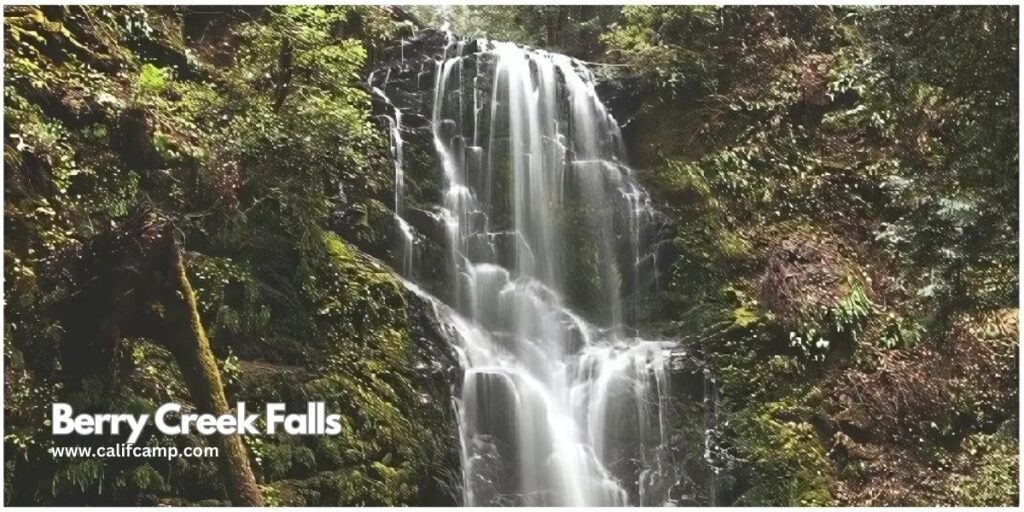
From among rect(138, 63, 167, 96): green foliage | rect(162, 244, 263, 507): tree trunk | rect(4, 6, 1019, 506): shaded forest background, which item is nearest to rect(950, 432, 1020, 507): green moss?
rect(4, 6, 1019, 506): shaded forest background

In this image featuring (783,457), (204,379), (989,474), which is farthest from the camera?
(783,457)

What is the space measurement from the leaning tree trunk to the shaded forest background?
26 mm

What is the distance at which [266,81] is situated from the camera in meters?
7.26

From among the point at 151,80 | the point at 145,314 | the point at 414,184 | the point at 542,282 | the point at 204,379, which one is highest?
the point at 151,80

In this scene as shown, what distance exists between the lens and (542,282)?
7.39 metres

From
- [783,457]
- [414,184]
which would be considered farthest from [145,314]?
[783,457]

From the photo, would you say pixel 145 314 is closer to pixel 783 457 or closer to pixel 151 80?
pixel 151 80

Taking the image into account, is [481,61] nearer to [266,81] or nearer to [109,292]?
[266,81]

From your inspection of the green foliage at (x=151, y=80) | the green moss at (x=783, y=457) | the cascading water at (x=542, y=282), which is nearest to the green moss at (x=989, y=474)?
the green moss at (x=783, y=457)

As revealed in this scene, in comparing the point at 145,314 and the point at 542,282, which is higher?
the point at 542,282

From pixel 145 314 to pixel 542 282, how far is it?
305 cm

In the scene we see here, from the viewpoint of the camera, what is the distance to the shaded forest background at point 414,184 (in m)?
6.25

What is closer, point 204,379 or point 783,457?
point 204,379

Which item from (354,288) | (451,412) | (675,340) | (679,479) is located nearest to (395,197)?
(354,288)
